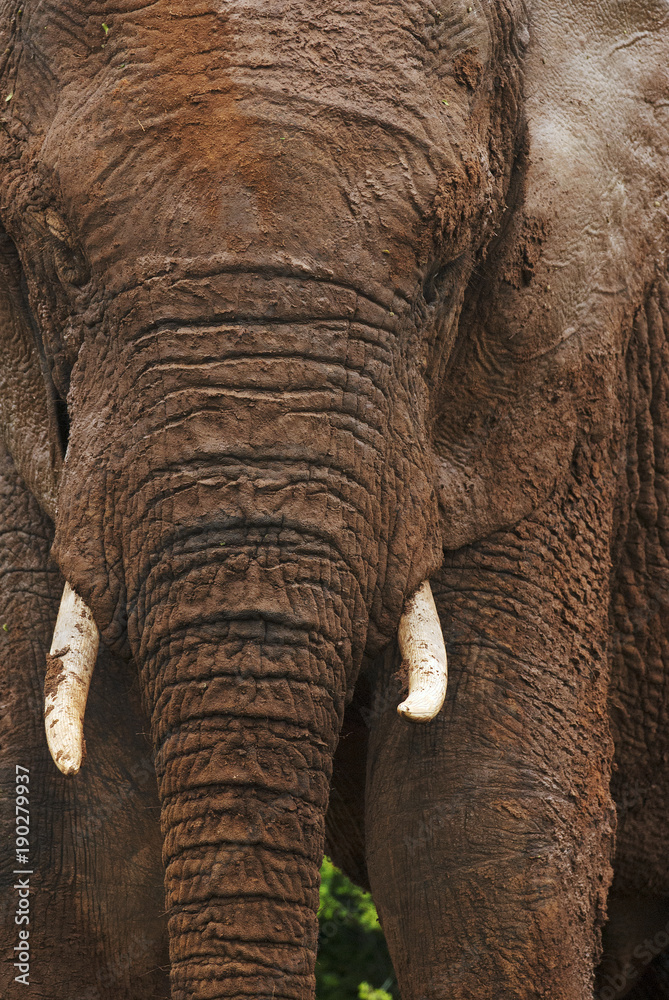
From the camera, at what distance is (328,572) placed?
2484 mm

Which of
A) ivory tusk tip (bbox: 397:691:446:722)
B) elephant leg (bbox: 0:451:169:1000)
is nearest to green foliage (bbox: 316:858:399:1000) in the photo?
elephant leg (bbox: 0:451:169:1000)

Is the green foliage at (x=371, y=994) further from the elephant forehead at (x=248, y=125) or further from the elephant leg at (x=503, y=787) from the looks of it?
the elephant forehead at (x=248, y=125)

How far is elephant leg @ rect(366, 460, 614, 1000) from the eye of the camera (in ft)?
9.70

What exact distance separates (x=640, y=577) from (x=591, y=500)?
401 millimetres

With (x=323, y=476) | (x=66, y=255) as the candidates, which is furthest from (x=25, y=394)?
(x=323, y=476)

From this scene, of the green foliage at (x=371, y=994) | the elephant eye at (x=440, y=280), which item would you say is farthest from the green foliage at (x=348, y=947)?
the elephant eye at (x=440, y=280)

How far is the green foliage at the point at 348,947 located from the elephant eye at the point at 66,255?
5.07 m

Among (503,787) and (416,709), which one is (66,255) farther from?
(503,787)

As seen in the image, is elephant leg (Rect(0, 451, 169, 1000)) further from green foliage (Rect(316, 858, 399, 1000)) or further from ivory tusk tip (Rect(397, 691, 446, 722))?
green foliage (Rect(316, 858, 399, 1000))

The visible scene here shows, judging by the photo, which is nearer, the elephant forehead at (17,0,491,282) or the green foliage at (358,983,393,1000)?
the elephant forehead at (17,0,491,282)

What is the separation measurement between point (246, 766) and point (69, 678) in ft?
1.56

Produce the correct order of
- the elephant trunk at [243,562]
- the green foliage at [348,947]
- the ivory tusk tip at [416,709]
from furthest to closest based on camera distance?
the green foliage at [348,947], the ivory tusk tip at [416,709], the elephant trunk at [243,562]

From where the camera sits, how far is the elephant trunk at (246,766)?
241 cm

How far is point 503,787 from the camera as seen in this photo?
9.75 feet
